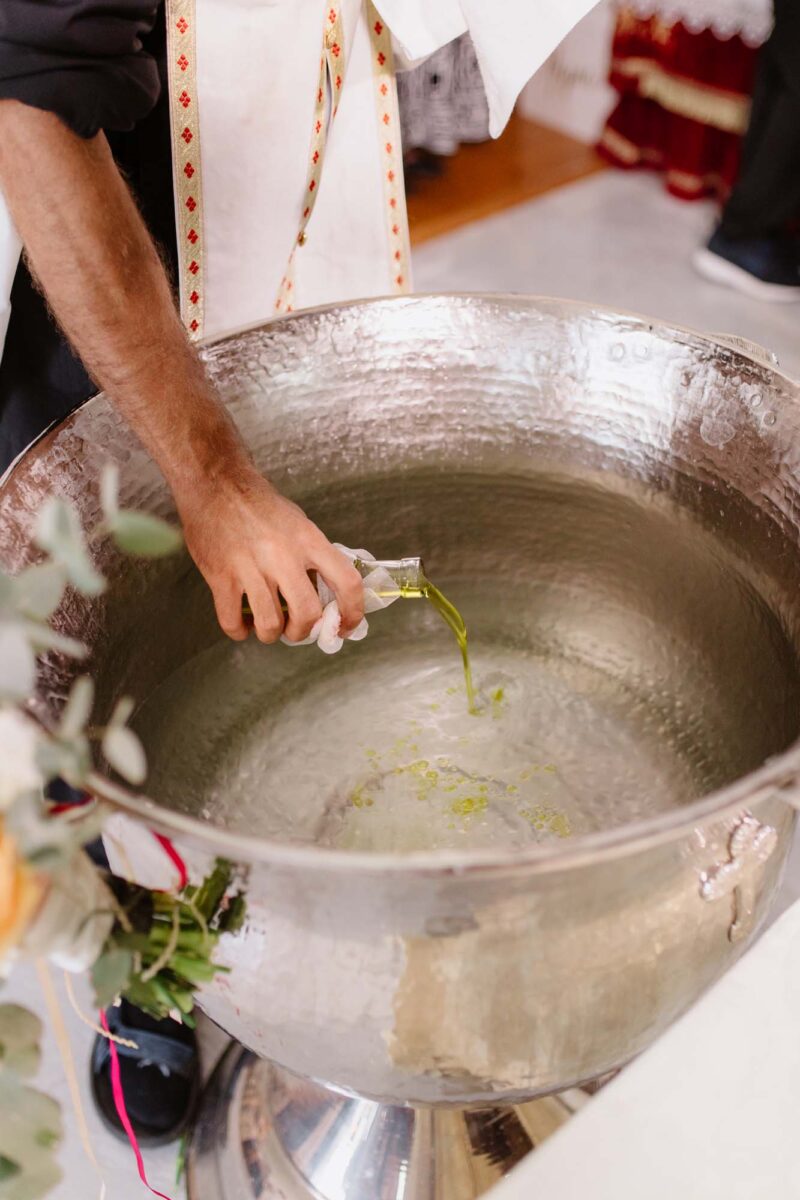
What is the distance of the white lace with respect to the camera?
2.38 m

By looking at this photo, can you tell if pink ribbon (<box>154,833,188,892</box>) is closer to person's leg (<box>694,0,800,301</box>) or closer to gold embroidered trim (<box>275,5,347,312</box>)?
gold embroidered trim (<box>275,5,347,312</box>)

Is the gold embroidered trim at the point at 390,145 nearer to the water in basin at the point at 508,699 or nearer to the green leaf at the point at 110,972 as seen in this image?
the water in basin at the point at 508,699

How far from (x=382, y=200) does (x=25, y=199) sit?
539 millimetres

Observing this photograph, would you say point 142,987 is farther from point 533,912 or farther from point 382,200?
point 382,200

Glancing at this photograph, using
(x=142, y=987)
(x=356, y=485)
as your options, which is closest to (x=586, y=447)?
(x=356, y=485)

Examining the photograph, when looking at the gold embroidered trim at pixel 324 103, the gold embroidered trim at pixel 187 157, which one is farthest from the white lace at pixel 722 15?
the gold embroidered trim at pixel 187 157

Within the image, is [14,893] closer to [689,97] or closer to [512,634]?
[512,634]

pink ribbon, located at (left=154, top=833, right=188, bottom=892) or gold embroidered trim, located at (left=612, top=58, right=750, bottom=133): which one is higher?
pink ribbon, located at (left=154, top=833, right=188, bottom=892)

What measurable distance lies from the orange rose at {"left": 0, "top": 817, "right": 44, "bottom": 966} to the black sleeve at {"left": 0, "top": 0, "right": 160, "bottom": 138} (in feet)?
1.74

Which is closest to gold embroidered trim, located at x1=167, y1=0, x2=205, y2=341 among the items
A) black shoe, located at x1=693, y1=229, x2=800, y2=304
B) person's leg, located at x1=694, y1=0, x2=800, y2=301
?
person's leg, located at x1=694, y1=0, x2=800, y2=301

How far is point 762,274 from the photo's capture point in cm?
259

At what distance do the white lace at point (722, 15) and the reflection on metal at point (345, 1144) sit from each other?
2163mm

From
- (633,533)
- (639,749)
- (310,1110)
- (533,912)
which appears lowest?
(310,1110)

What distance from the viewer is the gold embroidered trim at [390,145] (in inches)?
45.0
